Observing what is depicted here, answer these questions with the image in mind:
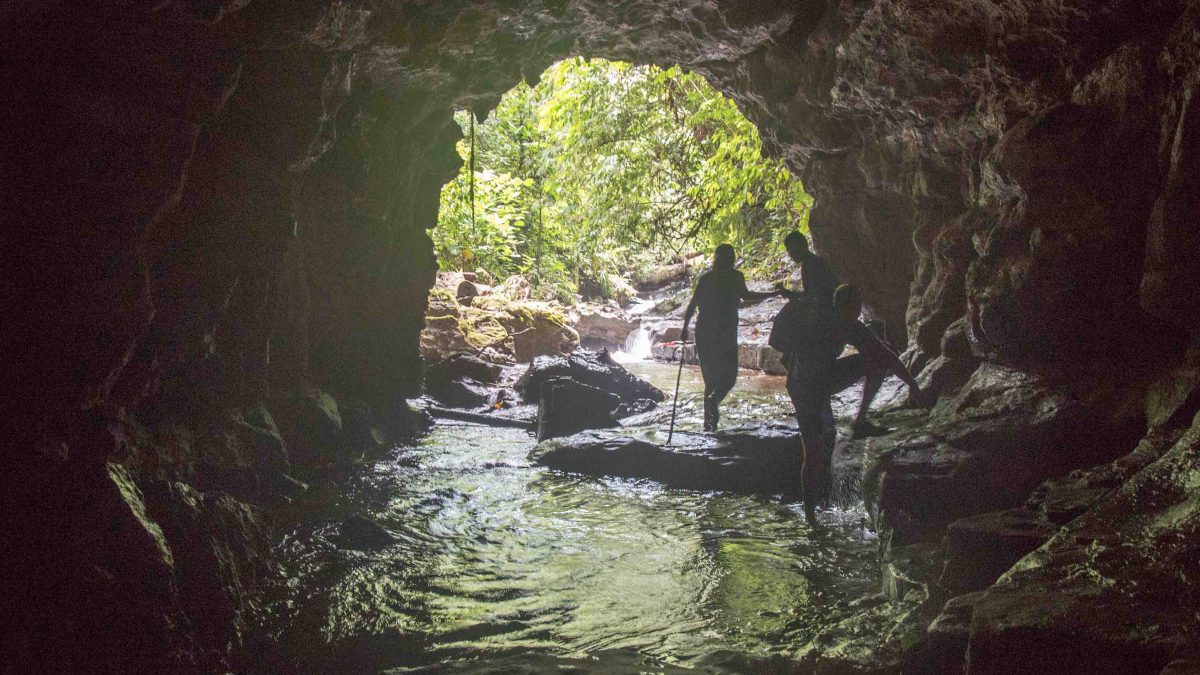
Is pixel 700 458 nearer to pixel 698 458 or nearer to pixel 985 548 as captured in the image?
pixel 698 458

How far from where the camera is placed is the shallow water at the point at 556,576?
14.9ft

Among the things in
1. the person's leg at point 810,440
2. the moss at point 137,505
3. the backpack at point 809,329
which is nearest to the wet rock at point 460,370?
the backpack at point 809,329

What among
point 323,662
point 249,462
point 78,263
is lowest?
point 323,662

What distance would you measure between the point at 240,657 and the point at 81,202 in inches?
97.4

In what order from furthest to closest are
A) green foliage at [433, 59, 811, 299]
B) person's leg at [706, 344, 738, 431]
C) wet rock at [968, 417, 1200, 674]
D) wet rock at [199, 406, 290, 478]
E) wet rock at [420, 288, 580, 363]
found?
wet rock at [420, 288, 580, 363] → green foliage at [433, 59, 811, 299] → person's leg at [706, 344, 738, 431] → wet rock at [199, 406, 290, 478] → wet rock at [968, 417, 1200, 674]

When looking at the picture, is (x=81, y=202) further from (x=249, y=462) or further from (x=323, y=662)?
(x=249, y=462)

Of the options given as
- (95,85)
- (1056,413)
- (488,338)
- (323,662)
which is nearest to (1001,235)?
(1056,413)

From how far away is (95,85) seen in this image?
141 inches

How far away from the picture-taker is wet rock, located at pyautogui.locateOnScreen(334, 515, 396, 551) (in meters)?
6.15

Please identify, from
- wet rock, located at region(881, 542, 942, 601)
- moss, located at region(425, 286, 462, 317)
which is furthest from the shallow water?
moss, located at region(425, 286, 462, 317)

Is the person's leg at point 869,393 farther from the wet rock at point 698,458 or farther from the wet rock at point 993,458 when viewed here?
the wet rock at point 993,458

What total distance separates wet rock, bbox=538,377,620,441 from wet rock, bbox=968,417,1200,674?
7.07 m

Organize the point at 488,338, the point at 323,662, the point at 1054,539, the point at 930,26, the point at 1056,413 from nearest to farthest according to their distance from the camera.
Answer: the point at 1054,539 < the point at 323,662 < the point at 1056,413 < the point at 930,26 < the point at 488,338

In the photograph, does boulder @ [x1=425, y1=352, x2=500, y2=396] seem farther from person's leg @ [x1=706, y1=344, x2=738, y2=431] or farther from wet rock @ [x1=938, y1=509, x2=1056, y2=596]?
wet rock @ [x1=938, y1=509, x2=1056, y2=596]
